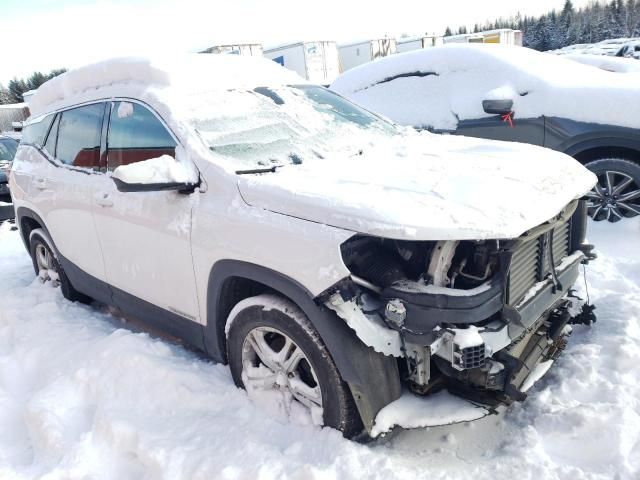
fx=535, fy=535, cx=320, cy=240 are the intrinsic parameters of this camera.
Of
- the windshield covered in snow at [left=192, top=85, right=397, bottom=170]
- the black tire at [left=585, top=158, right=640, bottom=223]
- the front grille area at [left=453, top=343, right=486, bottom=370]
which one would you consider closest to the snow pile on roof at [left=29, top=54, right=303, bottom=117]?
the windshield covered in snow at [left=192, top=85, right=397, bottom=170]

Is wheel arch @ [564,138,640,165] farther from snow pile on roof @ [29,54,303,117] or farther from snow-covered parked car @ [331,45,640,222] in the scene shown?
snow pile on roof @ [29,54,303,117]

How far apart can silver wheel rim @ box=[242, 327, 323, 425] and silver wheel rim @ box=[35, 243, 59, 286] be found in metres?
2.73

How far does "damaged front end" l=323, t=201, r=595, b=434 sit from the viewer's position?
2.14m

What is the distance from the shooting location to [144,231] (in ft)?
10.0

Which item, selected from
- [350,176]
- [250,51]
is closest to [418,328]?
[350,176]

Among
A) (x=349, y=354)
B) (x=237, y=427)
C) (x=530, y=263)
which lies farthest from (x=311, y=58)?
(x=349, y=354)

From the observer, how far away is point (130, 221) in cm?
315

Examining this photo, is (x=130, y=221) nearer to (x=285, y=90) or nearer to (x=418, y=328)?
(x=285, y=90)

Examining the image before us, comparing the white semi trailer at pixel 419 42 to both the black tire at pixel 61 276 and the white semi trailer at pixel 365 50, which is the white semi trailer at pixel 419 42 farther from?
the black tire at pixel 61 276

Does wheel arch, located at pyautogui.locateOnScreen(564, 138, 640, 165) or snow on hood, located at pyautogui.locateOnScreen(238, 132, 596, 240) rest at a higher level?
snow on hood, located at pyautogui.locateOnScreen(238, 132, 596, 240)

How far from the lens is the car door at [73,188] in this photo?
11.8 ft

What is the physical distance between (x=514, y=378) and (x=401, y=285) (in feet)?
2.30

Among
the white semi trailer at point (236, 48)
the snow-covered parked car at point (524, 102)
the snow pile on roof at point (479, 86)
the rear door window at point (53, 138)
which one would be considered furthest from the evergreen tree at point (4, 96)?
the rear door window at point (53, 138)

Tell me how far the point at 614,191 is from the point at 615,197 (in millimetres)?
56
